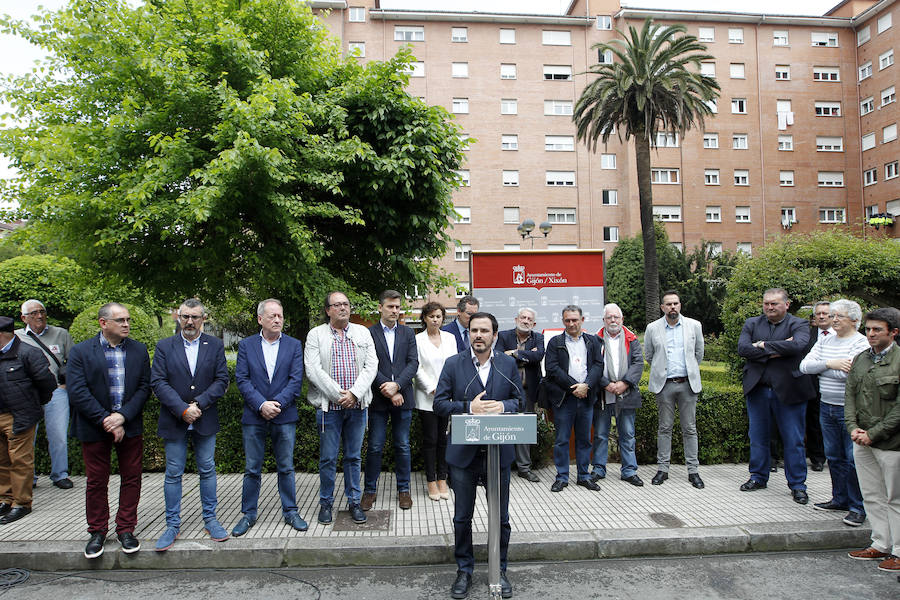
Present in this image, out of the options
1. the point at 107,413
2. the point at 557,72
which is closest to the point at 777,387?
the point at 107,413

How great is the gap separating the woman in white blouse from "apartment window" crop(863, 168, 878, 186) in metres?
46.0

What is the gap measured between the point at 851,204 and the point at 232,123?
47425mm

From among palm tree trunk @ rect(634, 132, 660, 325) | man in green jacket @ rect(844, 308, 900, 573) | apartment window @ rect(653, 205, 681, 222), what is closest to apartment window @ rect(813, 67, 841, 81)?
apartment window @ rect(653, 205, 681, 222)

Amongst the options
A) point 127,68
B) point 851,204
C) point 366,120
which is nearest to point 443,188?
point 366,120

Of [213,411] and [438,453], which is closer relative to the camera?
[213,411]

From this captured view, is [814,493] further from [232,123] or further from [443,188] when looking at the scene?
[232,123]

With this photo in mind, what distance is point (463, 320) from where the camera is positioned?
6805 millimetres

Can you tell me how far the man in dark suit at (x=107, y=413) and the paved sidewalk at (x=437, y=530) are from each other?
0.92 feet

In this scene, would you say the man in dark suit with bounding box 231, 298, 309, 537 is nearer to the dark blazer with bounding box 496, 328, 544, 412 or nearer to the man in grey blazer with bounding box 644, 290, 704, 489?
the dark blazer with bounding box 496, 328, 544, 412

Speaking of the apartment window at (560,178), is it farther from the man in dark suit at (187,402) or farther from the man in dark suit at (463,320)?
the man in dark suit at (187,402)

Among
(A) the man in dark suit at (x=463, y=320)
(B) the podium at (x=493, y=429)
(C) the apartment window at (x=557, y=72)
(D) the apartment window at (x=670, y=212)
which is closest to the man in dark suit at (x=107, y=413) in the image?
(B) the podium at (x=493, y=429)

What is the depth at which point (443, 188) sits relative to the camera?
27.6 ft

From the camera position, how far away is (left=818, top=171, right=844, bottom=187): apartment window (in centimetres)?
4200

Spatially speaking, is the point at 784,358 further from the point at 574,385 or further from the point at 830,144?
the point at 830,144
